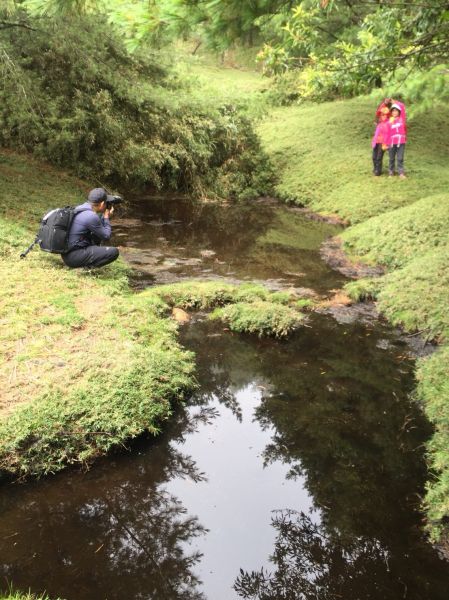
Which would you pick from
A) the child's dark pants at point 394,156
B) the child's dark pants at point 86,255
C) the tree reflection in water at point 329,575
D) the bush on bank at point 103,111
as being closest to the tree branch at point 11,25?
the bush on bank at point 103,111

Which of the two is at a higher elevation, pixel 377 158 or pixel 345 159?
pixel 377 158

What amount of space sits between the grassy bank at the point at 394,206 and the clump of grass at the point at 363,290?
0.7 inches

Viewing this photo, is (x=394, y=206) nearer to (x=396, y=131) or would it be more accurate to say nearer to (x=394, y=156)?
(x=394, y=156)

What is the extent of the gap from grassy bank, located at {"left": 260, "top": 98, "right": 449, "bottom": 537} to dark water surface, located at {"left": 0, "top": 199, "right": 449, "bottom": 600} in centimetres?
27

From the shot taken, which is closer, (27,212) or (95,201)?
(95,201)

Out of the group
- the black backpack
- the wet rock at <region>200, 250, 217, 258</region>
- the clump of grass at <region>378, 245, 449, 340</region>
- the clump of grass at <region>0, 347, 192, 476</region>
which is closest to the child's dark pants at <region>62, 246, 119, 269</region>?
the black backpack

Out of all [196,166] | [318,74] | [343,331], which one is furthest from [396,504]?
[196,166]

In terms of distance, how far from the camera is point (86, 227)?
25.7 feet

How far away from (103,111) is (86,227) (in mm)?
6242

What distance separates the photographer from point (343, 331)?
24.9 ft

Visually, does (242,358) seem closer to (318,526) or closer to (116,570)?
(318,526)

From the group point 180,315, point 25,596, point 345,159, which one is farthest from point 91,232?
point 345,159

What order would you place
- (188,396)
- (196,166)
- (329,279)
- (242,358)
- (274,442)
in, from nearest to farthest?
(274,442)
(188,396)
(242,358)
(329,279)
(196,166)

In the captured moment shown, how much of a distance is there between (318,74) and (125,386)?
494cm
